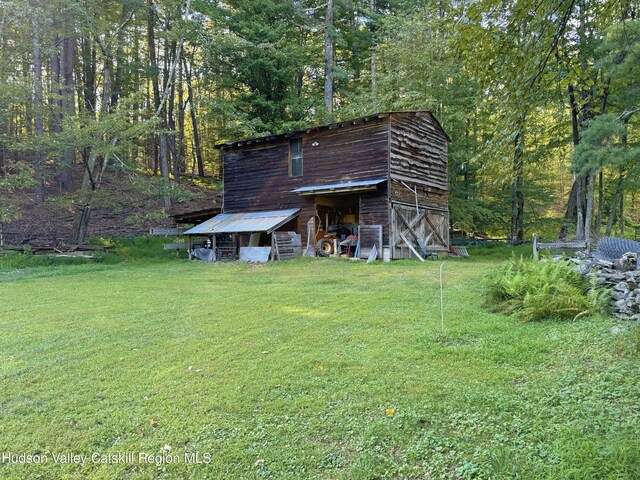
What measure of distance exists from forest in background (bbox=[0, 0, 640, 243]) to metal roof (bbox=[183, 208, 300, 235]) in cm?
258

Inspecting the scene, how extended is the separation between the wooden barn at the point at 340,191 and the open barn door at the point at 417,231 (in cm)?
4

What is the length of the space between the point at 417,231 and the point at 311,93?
1598cm

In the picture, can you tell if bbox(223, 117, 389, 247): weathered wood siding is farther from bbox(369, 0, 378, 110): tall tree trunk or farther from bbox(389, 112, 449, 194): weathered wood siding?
bbox(369, 0, 378, 110): tall tree trunk

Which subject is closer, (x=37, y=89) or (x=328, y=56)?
(x=37, y=89)

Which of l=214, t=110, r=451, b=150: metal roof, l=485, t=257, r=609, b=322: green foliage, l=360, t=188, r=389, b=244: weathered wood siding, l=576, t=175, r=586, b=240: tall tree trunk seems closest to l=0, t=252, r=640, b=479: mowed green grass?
l=485, t=257, r=609, b=322: green foliage

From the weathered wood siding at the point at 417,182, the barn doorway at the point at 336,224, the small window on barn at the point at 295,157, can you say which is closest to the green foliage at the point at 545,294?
the weathered wood siding at the point at 417,182

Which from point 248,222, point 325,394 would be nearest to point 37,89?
point 248,222

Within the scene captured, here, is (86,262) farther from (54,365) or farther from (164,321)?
(54,365)

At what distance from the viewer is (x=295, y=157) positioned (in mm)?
17922

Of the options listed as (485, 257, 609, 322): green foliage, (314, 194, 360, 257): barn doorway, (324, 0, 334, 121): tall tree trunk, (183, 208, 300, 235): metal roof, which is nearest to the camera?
(485, 257, 609, 322): green foliage

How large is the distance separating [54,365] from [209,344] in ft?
5.11

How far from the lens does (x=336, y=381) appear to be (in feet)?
11.4

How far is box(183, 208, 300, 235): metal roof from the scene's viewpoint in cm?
1596

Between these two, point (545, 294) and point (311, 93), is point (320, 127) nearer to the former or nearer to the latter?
point (311, 93)
